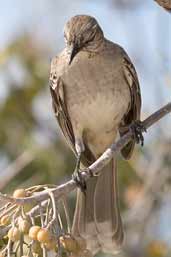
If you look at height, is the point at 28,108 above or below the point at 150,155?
above

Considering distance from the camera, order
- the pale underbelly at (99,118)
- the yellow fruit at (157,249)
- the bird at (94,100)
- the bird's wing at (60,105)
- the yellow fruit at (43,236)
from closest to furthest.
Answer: the yellow fruit at (43,236) < the bird at (94,100) < the pale underbelly at (99,118) < the bird's wing at (60,105) < the yellow fruit at (157,249)

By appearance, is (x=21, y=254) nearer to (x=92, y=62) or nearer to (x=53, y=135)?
(x=92, y=62)

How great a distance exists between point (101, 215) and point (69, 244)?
2062 mm

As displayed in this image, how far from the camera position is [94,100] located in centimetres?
466

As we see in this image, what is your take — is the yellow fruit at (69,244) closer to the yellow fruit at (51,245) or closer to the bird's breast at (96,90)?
the yellow fruit at (51,245)

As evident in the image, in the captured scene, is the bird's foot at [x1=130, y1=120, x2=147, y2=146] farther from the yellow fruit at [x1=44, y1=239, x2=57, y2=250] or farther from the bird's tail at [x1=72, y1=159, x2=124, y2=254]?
the yellow fruit at [x1=44, y1=239, x2=57, y2=250]

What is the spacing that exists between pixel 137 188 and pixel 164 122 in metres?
0.58

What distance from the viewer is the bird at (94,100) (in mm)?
4548

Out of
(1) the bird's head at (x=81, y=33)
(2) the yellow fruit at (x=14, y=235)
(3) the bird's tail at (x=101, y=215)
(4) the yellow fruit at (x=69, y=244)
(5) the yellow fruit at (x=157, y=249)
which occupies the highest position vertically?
(1) the bird's head at (x=81, y=33)

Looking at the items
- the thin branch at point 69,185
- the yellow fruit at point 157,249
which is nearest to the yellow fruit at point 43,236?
the thin branch at point 69,185

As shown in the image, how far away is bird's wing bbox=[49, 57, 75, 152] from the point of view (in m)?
4.78

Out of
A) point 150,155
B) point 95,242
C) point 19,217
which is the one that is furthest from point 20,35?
point 19,217

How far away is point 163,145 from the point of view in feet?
17.0

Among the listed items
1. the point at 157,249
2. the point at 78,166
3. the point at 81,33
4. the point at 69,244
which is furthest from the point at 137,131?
the point at 69,244
